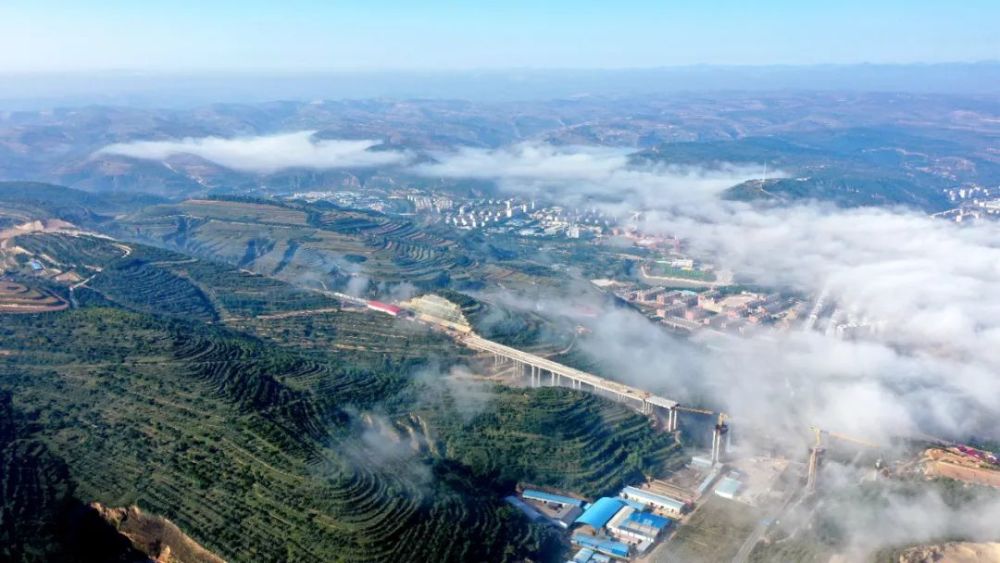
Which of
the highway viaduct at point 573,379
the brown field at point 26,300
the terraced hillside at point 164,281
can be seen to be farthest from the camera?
the terraced hillside at point 164,281

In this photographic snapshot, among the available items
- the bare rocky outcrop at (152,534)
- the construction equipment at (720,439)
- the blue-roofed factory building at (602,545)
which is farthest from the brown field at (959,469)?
the bare rocky outcrop at (152,534)

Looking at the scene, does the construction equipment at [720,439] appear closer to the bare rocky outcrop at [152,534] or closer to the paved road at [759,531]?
the paved road at [759,531]

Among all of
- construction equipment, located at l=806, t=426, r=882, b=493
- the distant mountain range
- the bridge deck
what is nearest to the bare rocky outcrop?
the bridge deck

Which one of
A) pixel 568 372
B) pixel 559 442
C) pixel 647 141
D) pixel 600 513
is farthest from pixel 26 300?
pixel 647 141

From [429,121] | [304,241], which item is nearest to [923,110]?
[429,121]

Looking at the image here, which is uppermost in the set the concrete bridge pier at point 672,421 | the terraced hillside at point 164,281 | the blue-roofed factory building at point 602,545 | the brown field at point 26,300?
the brown field at point 26,300

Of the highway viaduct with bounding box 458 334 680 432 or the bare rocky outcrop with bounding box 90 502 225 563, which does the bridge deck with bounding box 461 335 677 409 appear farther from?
the bare rocky outcrop with bounding box 90 502 225 563

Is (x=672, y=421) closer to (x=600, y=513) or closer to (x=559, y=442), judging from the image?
(x=559, y=442)
